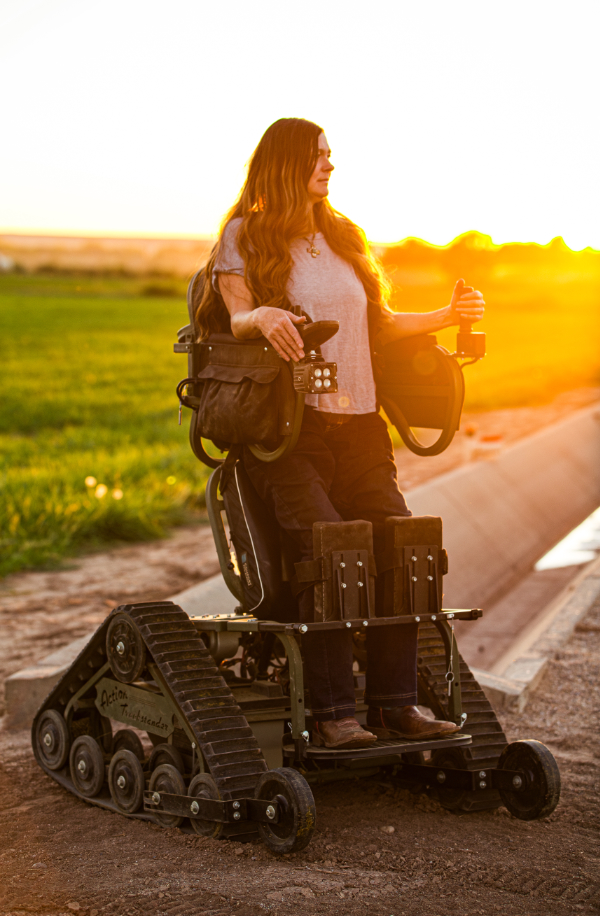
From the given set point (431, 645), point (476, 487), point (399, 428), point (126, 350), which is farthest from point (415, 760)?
point (126, 350)

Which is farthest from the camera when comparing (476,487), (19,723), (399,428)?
(476,487)

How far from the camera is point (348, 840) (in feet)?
12.4

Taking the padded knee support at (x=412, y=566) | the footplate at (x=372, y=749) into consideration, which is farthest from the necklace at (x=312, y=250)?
the footplate at (x=372, y=749)

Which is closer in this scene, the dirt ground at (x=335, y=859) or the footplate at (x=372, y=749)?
the dirt ground at (x=335, y=859)

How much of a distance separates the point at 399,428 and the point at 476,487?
8.15m

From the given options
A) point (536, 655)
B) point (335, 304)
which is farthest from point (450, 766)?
point (536, 655)

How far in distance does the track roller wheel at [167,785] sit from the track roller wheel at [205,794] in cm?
7

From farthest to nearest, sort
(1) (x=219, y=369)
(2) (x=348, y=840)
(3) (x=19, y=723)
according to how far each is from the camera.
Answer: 1. (3) (x=19, y=723)
2. (1) (x=219, y=369)
3. (2) (x=348, y=840)

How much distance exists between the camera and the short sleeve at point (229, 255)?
4047 mm

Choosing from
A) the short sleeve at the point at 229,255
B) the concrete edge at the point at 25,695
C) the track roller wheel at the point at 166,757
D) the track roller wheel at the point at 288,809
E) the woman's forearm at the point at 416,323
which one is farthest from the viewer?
the concrete edge at the point at 25,695

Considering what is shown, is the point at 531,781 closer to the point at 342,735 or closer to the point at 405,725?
the point at 405,725

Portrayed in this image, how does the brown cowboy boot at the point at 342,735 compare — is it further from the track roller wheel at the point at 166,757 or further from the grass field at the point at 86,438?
the grass field at the point at 86,438

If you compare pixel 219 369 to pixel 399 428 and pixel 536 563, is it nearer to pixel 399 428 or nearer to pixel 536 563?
pixel 399 428

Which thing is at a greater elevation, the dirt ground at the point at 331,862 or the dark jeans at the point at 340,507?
the dark jeans at the point at 340,507
